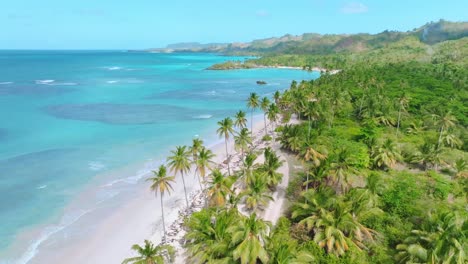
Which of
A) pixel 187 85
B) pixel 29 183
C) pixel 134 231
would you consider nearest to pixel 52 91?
pixel 187 85

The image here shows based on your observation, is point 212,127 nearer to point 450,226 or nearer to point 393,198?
point 393,198

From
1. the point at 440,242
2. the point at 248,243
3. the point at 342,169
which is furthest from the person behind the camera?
the point at 342,169

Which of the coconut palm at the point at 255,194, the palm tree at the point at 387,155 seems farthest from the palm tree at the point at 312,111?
the coconut palm at the point at 255,194

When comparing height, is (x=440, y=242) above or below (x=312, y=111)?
below

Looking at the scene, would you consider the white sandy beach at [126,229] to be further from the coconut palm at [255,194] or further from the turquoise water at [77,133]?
the turquoise water at [77,133]

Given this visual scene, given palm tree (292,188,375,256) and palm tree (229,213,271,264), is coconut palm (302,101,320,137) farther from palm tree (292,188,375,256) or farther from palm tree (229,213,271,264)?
palm tree (229,213,271,264)

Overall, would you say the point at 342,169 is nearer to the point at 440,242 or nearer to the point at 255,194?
the point at 255,194

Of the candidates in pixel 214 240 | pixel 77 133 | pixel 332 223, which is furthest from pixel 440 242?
pixel 77 133

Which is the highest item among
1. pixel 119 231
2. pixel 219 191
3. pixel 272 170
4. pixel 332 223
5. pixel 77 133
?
pixel 219 191
